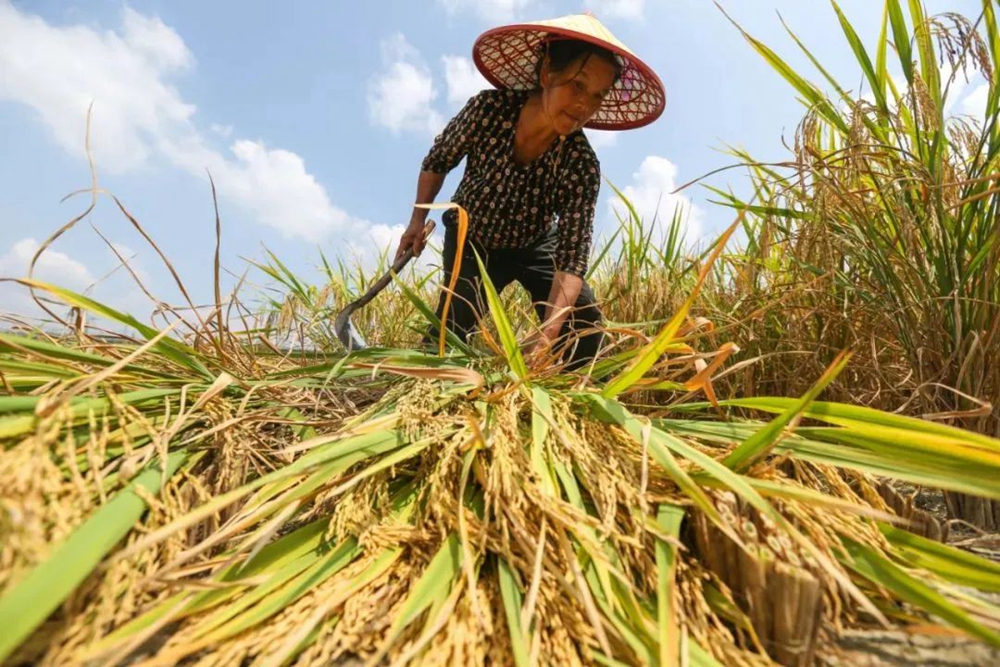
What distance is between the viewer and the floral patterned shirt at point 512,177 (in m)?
2.01

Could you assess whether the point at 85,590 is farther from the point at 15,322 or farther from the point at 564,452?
the point at 15,322

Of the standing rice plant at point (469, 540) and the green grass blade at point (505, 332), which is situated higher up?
the green grass blade at point (505, 332)

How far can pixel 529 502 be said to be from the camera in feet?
2.51

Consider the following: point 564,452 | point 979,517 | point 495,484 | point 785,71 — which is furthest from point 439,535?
point 785,71

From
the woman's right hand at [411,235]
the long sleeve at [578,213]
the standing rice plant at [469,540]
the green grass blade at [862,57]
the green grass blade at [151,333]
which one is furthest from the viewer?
the woman's right hand at [411,235]

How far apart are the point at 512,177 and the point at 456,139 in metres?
0.26

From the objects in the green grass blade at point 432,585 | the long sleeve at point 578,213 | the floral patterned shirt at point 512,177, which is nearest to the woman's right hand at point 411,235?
the floral patterned shirt at point 512,177

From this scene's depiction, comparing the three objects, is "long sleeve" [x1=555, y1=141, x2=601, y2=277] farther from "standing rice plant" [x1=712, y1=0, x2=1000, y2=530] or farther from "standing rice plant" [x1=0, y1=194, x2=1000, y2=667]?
"standing rice plant" [x1=0, y1=194, x2=1000, y2=667]

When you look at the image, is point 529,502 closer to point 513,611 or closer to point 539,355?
point 513,611

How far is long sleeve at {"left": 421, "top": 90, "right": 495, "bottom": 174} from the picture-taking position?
81.4 inches

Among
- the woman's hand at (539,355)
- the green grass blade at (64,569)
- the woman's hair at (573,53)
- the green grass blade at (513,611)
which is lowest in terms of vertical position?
the green grass blade at (513,611)

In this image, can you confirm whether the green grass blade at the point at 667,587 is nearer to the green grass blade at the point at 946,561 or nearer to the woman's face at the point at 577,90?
the green grass blade at the point at 946,561

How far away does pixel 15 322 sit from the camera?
3.92 ft

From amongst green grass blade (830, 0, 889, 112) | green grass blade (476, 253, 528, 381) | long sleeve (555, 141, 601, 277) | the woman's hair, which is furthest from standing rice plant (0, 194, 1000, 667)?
the woman's hair
